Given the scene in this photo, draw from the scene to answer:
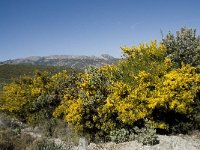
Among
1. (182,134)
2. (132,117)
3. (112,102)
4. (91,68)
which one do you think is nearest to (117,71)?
(91,68)

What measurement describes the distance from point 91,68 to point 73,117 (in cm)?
316

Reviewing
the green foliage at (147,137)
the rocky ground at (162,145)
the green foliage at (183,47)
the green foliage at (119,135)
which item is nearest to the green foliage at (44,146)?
the rocky ground at (162,145)

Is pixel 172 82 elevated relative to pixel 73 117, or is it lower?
elevated

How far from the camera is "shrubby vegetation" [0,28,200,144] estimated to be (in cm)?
1527

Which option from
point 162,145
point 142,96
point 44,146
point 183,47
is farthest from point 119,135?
point 183,47

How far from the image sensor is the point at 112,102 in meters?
16.1

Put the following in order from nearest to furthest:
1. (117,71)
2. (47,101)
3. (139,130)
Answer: (139,130), (117,71), (47,101)

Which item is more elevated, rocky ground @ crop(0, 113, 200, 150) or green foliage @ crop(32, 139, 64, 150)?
green foliage @ crop(32, 139, 64, 150)

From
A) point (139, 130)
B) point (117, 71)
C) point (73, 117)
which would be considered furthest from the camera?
point (117, 71)

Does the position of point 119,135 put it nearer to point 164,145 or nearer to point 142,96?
point 142,96

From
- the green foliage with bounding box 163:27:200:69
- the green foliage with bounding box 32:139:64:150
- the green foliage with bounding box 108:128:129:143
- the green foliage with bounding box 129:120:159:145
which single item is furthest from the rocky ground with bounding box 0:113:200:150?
the green foliage with bounding box 163:27:200:69

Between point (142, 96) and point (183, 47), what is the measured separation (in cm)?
675

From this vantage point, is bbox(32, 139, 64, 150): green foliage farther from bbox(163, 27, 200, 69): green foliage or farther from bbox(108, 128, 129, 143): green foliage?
bbox(163, 27, 200, 69): green foliage

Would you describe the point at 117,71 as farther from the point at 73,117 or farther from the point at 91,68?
the point at 73,117
